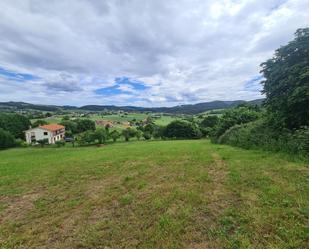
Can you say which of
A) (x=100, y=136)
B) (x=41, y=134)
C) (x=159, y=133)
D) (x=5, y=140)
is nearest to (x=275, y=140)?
(x=100, y=136)

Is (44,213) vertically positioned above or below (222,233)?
below

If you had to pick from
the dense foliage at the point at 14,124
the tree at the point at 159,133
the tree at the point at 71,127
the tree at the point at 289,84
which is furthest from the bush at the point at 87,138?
the tree at the point at 289,84

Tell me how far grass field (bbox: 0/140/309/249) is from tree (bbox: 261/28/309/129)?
4777 mm

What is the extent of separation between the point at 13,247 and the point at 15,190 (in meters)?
3.97

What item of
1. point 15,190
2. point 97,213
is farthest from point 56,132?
point 97,213

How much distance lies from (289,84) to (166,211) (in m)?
10.8

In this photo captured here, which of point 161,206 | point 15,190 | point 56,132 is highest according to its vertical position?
point 161,206

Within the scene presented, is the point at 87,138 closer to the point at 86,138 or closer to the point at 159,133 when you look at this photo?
the point at 86,138

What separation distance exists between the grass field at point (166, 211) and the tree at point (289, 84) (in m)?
4.78

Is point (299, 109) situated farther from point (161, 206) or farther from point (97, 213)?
point (97, 213)

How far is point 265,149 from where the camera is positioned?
35.7 feet

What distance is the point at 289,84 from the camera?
1123cm

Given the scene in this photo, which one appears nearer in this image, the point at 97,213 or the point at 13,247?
the point at 13,247

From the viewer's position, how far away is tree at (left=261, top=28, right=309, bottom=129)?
10.4 metres
